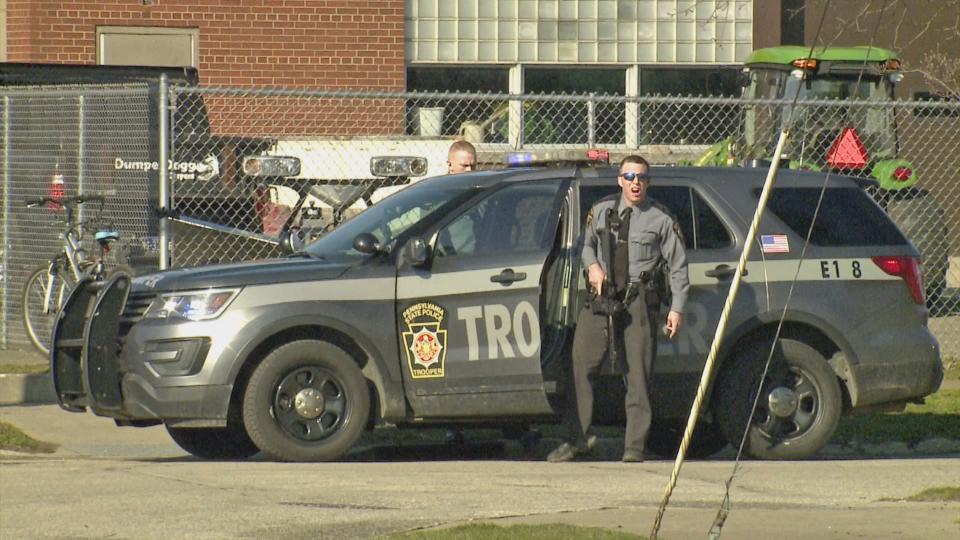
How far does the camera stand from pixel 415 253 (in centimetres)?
960

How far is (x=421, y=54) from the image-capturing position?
2320 cm

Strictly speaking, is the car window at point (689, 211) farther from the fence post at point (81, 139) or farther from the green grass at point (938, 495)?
the fence post at point (81, 139)

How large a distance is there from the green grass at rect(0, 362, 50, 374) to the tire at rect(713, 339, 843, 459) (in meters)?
5.57

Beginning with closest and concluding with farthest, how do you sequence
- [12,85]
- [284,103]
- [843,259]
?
1. [843,259]
2. [12,85]
3. [284,103]

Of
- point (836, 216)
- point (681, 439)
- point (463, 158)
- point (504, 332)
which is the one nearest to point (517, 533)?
point (504, 332)

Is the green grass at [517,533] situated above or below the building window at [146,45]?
below

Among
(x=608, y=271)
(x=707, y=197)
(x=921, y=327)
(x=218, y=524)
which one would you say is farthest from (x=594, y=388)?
(x=218, y=524)

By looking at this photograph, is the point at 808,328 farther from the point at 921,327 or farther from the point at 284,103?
the point at 284,103

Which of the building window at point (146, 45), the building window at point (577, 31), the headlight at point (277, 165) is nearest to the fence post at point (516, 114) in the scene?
the building window at point (577, 31)

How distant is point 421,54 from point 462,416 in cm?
1397

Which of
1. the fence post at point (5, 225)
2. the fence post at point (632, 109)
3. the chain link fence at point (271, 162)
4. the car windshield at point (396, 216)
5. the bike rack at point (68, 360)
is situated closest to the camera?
the bike rack at point (68, 360)

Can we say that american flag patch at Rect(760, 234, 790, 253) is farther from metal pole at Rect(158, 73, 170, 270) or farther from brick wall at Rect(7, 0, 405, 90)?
brick wall at Rect(7, 0, 405, 90)

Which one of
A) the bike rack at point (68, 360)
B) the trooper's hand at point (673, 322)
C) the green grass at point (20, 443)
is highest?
the trooper's hand at point (673, 322)

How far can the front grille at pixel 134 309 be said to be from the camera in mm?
9617
